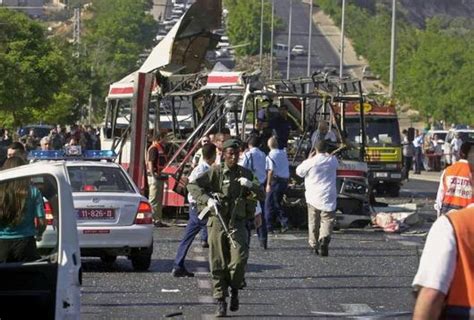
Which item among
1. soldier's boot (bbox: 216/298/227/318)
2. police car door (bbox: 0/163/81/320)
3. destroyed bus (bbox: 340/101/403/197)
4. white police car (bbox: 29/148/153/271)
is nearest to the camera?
police car door (bbox: 0/163/81/320)

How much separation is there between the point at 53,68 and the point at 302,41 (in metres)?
96.3

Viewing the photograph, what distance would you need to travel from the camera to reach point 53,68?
2266 inches

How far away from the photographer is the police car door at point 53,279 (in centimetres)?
919

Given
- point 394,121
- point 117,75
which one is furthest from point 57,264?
point 117,75

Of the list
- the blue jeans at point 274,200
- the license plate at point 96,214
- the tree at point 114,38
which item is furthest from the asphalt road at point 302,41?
the license plate at point 96,214

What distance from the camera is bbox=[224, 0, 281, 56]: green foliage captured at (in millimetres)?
145500

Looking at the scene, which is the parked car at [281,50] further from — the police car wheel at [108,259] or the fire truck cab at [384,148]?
the police car wheel at [108,259]

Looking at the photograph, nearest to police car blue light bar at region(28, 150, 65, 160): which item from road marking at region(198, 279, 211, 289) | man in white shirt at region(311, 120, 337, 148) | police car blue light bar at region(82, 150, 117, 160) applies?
police car blue light bar at region(82, 150, 117, 160)

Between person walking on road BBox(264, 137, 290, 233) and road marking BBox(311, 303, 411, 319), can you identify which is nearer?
road marking BBox(311, 303, 411, 319)

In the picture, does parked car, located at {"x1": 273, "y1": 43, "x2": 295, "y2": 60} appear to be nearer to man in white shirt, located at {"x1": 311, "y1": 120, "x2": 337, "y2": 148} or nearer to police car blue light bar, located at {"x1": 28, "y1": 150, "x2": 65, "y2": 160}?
man in white shirt, located at {"x1": 311, "y1": 120, "x2": 337, "y2": 148}

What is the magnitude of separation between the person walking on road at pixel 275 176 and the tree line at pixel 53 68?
28590 millimetres

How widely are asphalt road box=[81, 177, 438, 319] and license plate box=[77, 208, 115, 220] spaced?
65cm

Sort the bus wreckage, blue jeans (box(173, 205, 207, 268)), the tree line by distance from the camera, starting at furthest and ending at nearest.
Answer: the tree line
the bus wreckage
blue jeans (box(173, 205, 207, 268))

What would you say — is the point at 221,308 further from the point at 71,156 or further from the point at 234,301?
the point at 71,156
